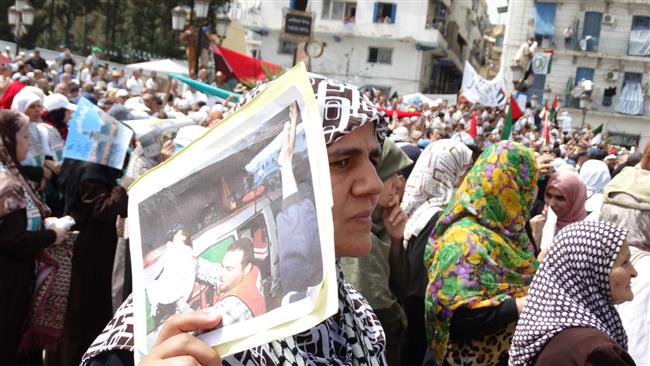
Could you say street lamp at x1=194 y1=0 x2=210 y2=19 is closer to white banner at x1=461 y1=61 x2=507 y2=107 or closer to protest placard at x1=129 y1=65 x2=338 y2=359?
white banner at x1=461 y1=61 x2=507 y2=107

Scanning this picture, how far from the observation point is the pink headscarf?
5.49 metres

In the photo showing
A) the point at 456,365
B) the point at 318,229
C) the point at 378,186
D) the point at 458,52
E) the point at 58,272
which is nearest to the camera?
the point at 318,229

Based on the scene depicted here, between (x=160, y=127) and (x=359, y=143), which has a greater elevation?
(x=359, y=143)

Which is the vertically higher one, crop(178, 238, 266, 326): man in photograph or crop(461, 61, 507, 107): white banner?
crop(178, 238, 266, 326): man in photograph

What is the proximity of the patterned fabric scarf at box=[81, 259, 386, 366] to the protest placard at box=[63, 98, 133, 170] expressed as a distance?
11.5 feet

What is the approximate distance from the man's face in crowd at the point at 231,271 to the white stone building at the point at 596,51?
145 feet

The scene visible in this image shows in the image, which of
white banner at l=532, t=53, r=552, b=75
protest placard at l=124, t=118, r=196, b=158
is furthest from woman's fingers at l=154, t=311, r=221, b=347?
white banner at l=532, t=53, r=552, b=75

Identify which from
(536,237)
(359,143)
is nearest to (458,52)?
(536,237)

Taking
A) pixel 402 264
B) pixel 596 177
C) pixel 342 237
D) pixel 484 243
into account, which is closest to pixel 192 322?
pixel 342 237

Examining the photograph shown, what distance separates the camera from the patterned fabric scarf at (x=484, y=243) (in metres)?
3.68

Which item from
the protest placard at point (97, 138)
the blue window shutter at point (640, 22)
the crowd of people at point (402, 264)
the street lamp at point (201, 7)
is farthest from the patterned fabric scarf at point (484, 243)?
the blue window shutter at point (640, 22)

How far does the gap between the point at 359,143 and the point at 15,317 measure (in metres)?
3.62

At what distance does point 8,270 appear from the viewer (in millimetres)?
4637

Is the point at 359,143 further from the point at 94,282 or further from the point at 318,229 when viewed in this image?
the point at 94,282
